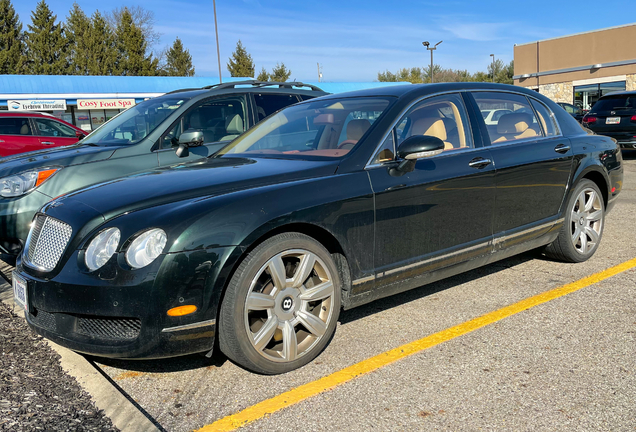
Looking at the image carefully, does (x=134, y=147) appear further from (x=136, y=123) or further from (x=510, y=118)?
(x=510, y=118)

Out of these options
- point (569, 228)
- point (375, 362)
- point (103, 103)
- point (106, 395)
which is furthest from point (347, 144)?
point (103, 103)

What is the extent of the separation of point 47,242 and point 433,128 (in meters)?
2.65

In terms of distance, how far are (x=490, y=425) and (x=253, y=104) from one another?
498 centimetres

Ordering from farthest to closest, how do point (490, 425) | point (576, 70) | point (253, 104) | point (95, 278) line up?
point (576, 70)
point (253, 104)
point (95, 278)
point (490, 425)

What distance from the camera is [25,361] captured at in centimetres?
338

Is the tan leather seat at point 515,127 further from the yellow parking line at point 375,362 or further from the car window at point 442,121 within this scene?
the yellow parking line at point 375,362

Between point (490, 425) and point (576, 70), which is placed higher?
point (576, 70)

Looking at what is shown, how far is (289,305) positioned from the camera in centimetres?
318

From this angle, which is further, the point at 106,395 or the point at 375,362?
the point at 375,362

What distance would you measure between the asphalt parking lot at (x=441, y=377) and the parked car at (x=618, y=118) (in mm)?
10693

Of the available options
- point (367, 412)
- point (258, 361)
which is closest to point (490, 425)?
point (367, 412)

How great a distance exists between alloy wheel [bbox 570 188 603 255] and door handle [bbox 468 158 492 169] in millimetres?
1372

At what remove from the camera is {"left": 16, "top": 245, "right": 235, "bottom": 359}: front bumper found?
278cm

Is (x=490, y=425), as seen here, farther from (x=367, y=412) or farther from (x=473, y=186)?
(x=473, y=186)
